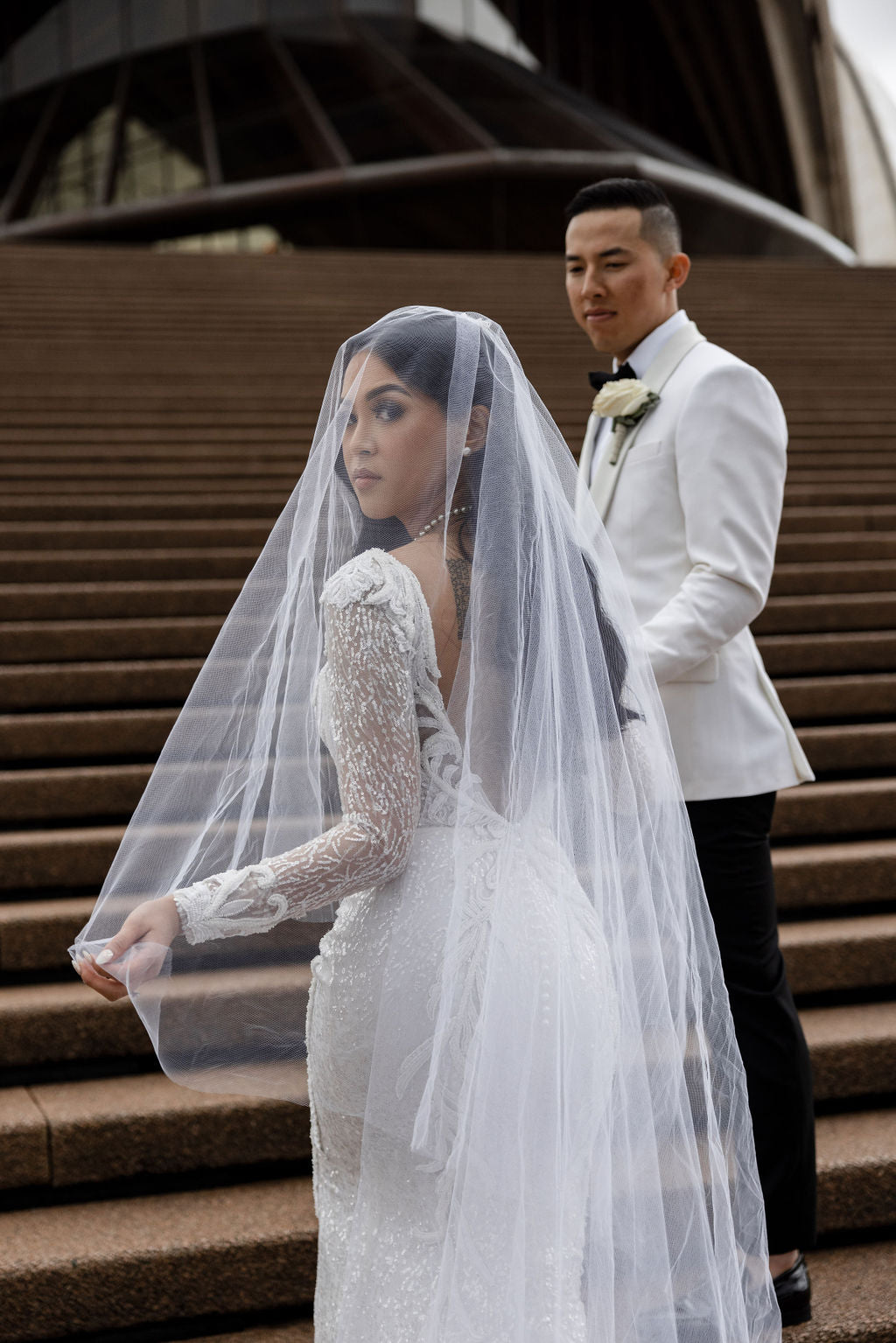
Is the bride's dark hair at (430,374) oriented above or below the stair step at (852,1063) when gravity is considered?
above

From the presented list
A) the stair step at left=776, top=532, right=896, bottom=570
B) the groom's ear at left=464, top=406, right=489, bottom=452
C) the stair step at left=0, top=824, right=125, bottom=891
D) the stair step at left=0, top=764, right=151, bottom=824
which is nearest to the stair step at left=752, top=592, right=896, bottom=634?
the stair step at left=776, top=532, right=896, bottom=570

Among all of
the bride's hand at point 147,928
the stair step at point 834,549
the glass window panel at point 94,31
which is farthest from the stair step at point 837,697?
the glass window panel at point 94,31

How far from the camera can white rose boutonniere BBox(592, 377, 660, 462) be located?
203cm

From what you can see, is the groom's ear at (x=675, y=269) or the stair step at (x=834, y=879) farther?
the stair step at (x=834, y=879)

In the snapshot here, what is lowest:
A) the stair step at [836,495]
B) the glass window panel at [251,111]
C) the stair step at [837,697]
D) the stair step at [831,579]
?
the stair step at [837,697]

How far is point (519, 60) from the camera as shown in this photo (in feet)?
82.3

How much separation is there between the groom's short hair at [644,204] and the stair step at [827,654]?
2443 mm

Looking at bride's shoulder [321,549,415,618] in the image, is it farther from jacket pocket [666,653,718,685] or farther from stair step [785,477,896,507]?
stair step [785,477,896,507]

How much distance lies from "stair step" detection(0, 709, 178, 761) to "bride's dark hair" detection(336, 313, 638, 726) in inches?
93.7

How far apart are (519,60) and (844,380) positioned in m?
20.3

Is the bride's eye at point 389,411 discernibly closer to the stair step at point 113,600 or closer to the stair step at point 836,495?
the stair step at point 113,600

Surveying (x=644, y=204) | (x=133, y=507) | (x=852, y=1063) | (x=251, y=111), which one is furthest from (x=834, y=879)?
(x=251, y=111)

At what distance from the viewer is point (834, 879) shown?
11.2 feet

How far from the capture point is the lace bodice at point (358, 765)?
4.29 ft
